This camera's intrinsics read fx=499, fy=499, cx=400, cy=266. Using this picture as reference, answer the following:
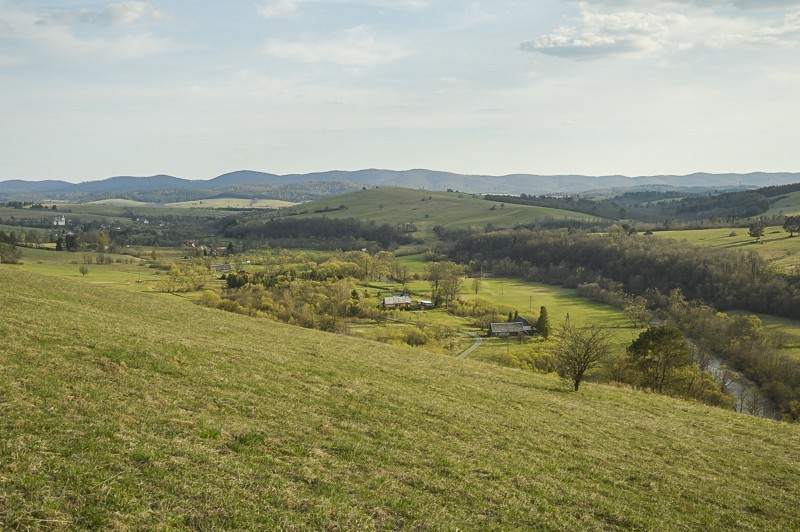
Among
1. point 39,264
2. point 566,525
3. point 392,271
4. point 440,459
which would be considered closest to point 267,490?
point 440,459

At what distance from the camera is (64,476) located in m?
9.72

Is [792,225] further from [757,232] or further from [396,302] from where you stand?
[396,302]

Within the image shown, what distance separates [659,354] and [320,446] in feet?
136

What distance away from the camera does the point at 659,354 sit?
151 feet

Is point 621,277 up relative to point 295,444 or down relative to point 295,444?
down

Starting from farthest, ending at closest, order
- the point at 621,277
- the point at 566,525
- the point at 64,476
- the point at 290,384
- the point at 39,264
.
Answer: the point at 621,277 < the point at 39,264 < the point at 290,384 < the point at 566,525 < the point at 64,476

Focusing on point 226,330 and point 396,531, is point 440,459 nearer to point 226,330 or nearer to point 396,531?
point 396,531

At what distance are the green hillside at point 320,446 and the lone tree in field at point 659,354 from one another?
17.6m

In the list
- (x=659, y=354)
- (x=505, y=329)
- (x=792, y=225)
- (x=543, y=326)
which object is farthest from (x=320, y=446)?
(x=792, y=225)

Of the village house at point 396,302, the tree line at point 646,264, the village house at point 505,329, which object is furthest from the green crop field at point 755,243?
the village house at point 396,302

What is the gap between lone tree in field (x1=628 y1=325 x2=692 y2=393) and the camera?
45.4 metres

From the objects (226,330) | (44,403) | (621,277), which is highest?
(44,403)

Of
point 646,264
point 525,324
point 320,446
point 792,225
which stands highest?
point 792,225

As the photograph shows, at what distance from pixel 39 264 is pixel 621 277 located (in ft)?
463
